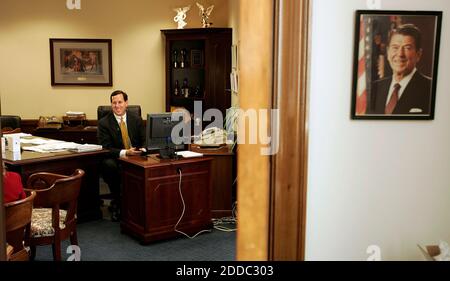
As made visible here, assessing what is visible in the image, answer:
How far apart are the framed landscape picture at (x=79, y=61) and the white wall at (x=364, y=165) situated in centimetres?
589

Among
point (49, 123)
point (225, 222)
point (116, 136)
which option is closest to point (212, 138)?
point (225, 222)

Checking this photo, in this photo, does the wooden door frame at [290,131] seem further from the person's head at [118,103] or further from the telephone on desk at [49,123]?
the telephone on desk at [49,123]

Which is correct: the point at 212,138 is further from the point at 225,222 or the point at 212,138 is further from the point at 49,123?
the point at 49,123

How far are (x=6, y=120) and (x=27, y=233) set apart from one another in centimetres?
374

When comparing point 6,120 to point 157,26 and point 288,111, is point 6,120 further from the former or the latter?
point 288,111

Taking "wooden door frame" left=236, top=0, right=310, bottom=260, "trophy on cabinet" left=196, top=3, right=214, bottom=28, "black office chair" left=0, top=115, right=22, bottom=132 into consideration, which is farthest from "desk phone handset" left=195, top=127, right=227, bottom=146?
"wooden door frame" left=236, top=0, right=310, bottom=260

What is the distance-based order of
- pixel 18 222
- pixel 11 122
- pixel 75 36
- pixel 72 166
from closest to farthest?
pixel 18 222, pixel 72 166, pixel 11 122, pixel 75 36

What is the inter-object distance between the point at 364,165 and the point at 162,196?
2832mm

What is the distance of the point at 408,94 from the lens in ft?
5.02

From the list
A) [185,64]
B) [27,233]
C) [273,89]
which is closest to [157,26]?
[185,64]

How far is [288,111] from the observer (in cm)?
146

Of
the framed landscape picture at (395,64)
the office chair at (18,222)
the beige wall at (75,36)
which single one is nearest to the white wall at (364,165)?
the framed landscape picture at (395,64)

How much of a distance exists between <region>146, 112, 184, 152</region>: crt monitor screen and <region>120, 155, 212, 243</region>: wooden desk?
5.4 inches

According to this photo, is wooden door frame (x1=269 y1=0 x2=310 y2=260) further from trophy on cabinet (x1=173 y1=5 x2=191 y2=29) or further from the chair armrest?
trophy on cabinet (x1=173 y1=5 x2=191 y2=29)
